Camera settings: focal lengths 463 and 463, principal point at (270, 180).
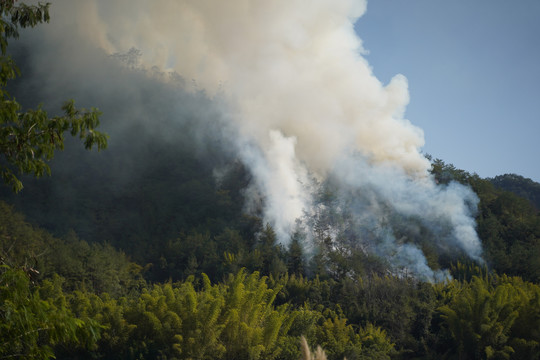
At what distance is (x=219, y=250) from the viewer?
29.4 m

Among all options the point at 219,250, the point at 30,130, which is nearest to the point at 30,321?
the point at 30,130

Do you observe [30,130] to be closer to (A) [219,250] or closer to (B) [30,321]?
(B) [30,321]

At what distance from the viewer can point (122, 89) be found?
180 ft

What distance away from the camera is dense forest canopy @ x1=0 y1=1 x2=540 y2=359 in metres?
14.5

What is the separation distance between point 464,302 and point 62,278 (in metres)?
18.3

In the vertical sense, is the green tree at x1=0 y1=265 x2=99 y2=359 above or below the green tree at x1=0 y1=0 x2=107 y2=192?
below

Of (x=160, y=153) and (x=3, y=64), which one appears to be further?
(x=160, y=153)

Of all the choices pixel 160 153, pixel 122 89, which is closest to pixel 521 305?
pixel 160 153

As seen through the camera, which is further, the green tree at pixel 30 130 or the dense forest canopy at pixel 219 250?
the dense forest canopy at pixel 219 250

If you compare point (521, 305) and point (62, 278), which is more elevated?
point (521, 305)

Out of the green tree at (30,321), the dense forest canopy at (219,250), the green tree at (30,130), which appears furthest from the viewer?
the dense forest canopy at (219,250)

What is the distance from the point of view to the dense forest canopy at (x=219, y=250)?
47.5 feet

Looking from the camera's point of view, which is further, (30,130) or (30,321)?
(30,130)

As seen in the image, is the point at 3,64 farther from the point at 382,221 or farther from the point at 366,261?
the point at 382,221
